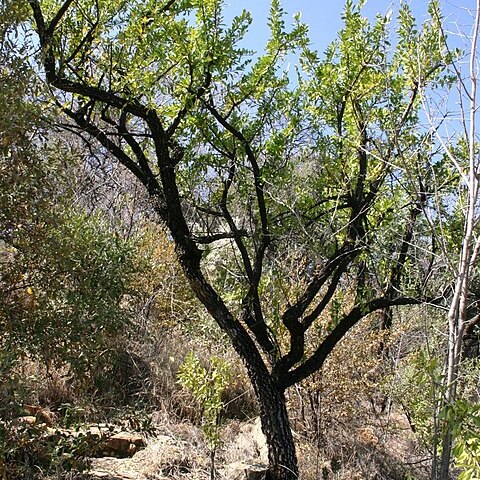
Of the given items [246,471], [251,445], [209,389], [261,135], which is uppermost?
[261,135]

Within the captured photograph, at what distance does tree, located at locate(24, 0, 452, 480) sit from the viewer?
14.8ft

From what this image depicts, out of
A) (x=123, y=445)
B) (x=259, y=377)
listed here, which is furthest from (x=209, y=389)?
(x=123, y=445)

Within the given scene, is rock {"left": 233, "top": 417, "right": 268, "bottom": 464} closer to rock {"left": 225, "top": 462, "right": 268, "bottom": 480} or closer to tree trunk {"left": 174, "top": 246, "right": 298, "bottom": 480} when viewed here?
rock {"left": 225, "top": 462, "right": 268, "bottom": 480}

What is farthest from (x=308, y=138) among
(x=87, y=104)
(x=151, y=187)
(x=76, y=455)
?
(x=76, y=455)

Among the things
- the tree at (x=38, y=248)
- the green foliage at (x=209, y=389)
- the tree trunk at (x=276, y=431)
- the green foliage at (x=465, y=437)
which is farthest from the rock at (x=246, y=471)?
the green foliage at (x=465, y=437)

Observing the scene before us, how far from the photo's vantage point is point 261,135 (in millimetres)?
5082

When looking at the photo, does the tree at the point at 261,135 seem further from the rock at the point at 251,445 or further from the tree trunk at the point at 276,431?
the rock at the point at 251,445

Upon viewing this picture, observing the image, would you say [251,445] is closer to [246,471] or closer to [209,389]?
[246,471]

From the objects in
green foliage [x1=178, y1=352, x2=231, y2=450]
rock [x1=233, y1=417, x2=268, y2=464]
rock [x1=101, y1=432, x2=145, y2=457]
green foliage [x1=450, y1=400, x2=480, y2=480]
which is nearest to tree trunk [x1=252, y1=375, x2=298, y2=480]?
green foliage [x1=178, y1=352, x2=231, y2=450]

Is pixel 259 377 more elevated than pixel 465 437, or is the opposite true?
pixel 259 377

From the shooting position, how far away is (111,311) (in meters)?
4.03

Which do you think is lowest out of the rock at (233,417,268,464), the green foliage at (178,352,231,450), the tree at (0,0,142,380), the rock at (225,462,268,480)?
the rock at (225,462,268,480)

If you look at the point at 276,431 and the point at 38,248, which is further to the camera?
the point at 276,431

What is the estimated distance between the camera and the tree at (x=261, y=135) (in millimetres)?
4520
